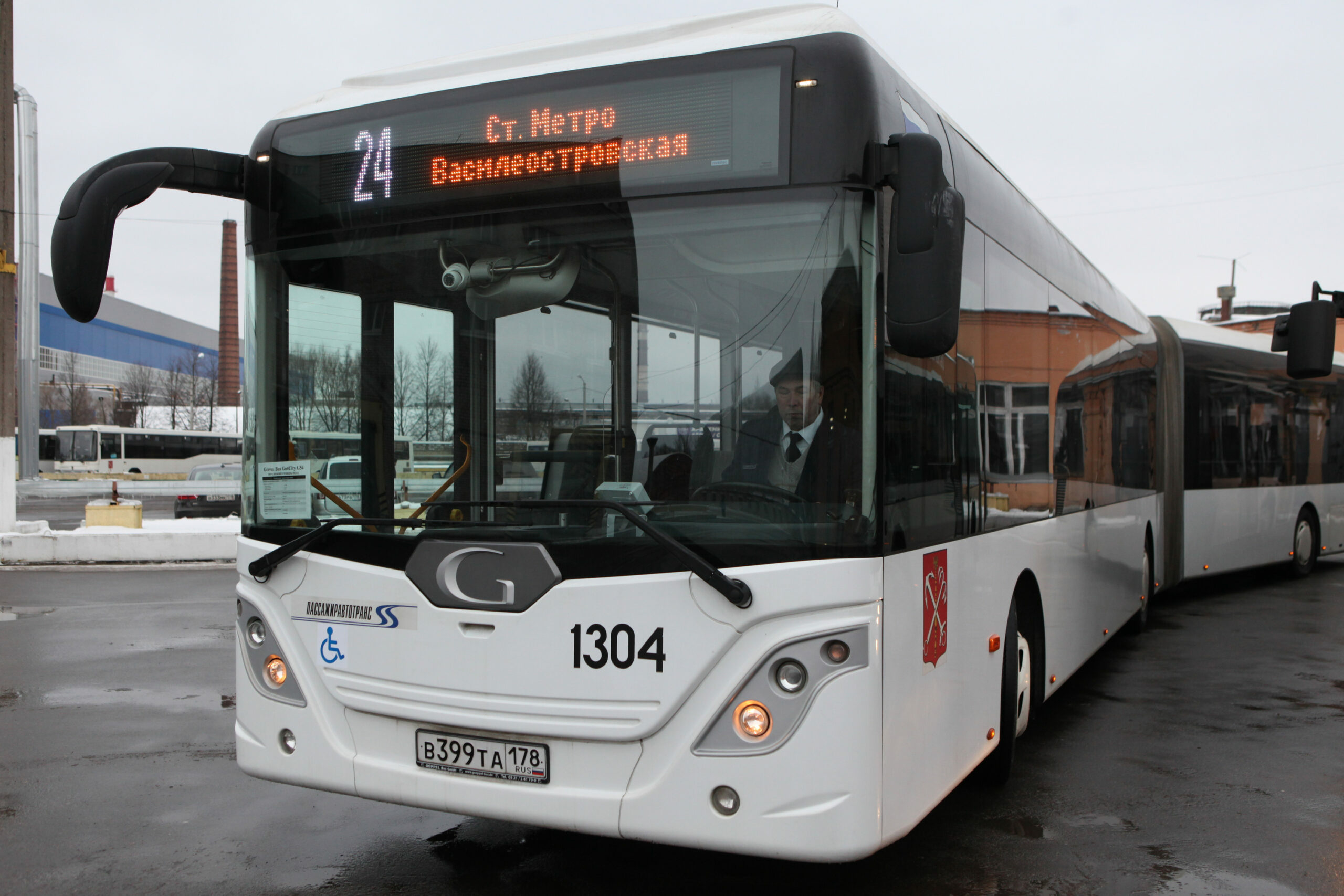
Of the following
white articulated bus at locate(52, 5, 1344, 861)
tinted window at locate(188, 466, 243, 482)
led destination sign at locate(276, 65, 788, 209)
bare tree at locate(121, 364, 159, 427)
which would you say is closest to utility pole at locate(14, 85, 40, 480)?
tinted window at locate(188, 466, 243, 482)

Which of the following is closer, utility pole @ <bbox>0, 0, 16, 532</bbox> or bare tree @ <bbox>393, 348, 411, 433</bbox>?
bare tree @ <bbox>393, 348, 411, 433</bbox>

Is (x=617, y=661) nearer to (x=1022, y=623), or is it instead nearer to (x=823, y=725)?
(x=823, y=725)

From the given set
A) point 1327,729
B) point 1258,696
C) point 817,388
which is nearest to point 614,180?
point 817,388

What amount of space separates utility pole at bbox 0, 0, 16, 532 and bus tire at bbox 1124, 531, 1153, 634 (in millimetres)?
15111

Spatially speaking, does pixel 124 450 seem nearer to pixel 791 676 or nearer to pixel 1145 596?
pixel 1145 596

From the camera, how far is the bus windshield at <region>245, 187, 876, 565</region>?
3553 millimetres

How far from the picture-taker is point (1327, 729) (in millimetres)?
7180

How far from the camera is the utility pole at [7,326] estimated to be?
56.5 feet

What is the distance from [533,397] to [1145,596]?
849cm

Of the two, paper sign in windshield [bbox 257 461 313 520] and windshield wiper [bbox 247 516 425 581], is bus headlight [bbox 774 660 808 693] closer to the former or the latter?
windshield wiper [bbox 247 516 425 581]

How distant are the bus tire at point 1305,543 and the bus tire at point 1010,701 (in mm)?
12004

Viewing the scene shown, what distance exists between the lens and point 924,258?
11.0 feet

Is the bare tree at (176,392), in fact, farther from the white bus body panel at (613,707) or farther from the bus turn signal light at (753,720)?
the bus turn signal light at (753,720)

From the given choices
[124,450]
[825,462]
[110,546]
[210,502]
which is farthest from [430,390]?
[124,450]
